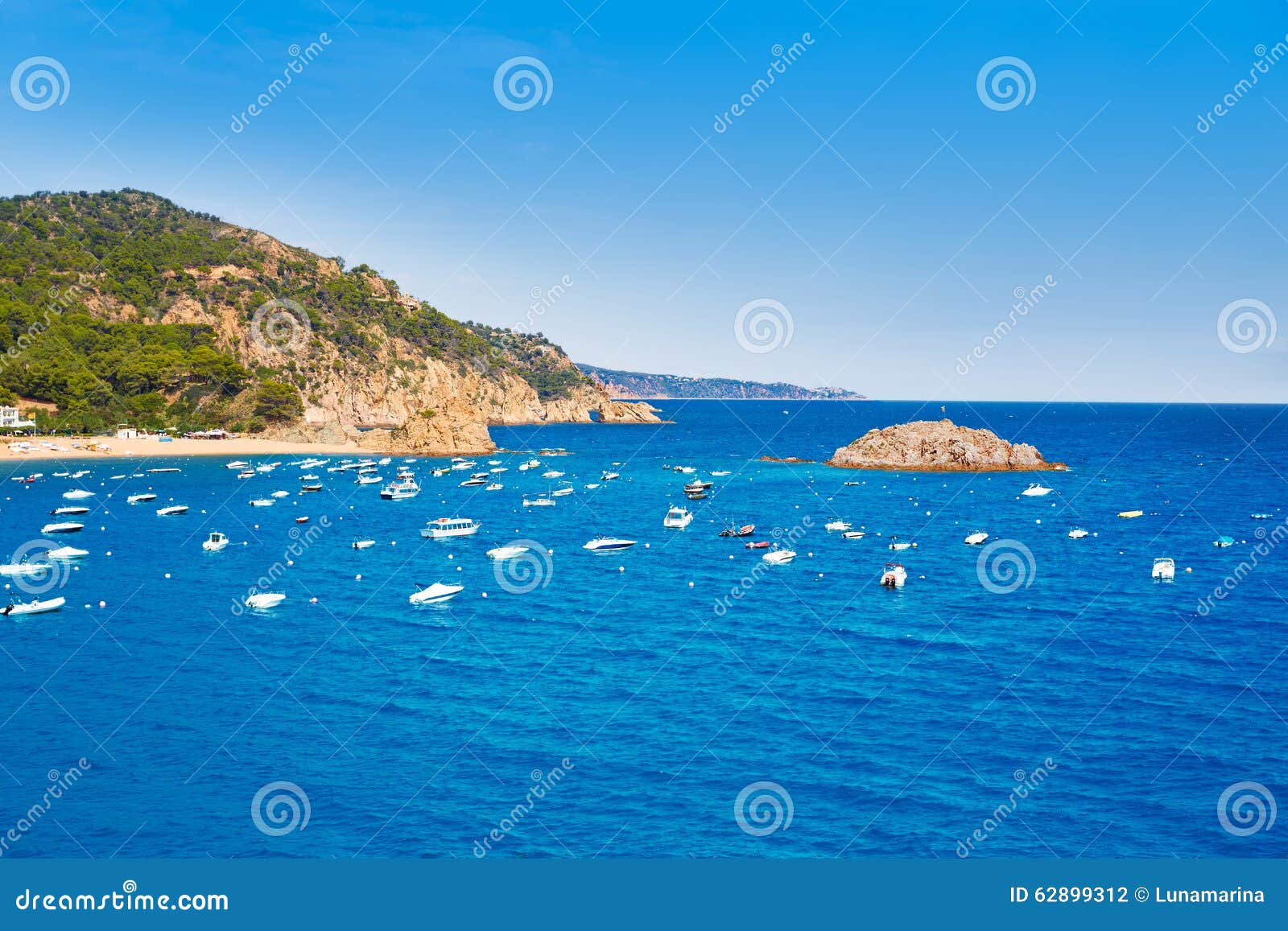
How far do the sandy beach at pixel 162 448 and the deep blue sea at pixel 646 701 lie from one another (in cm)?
6281

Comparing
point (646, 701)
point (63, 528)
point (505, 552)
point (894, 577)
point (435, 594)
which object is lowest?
point (646, 701)

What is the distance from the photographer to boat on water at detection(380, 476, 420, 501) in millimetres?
109938

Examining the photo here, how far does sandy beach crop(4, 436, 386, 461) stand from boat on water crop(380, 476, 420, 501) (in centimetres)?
4405

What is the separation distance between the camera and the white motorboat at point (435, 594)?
60312 millimetres

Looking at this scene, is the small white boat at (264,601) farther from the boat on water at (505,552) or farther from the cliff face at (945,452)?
the cliff face at (945,452)

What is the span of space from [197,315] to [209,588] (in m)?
149

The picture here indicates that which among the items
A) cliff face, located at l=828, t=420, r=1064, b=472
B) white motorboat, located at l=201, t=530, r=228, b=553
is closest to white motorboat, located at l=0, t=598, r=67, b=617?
white motorboat, located at l=201, t=530, r=228, b=553

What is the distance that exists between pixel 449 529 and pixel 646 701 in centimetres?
4681

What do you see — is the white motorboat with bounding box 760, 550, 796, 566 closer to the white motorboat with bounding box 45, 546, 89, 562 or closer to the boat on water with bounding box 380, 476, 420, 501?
the boat on water with bounding box 380, 476, 420, 501

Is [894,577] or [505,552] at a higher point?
[894,577]

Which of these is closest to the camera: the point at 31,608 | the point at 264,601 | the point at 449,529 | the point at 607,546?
the point at 31,608

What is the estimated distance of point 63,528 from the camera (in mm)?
81188

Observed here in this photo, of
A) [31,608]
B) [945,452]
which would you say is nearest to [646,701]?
[31,608]

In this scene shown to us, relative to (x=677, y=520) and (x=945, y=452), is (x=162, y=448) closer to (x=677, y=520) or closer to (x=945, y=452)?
(x=677, y=520)
